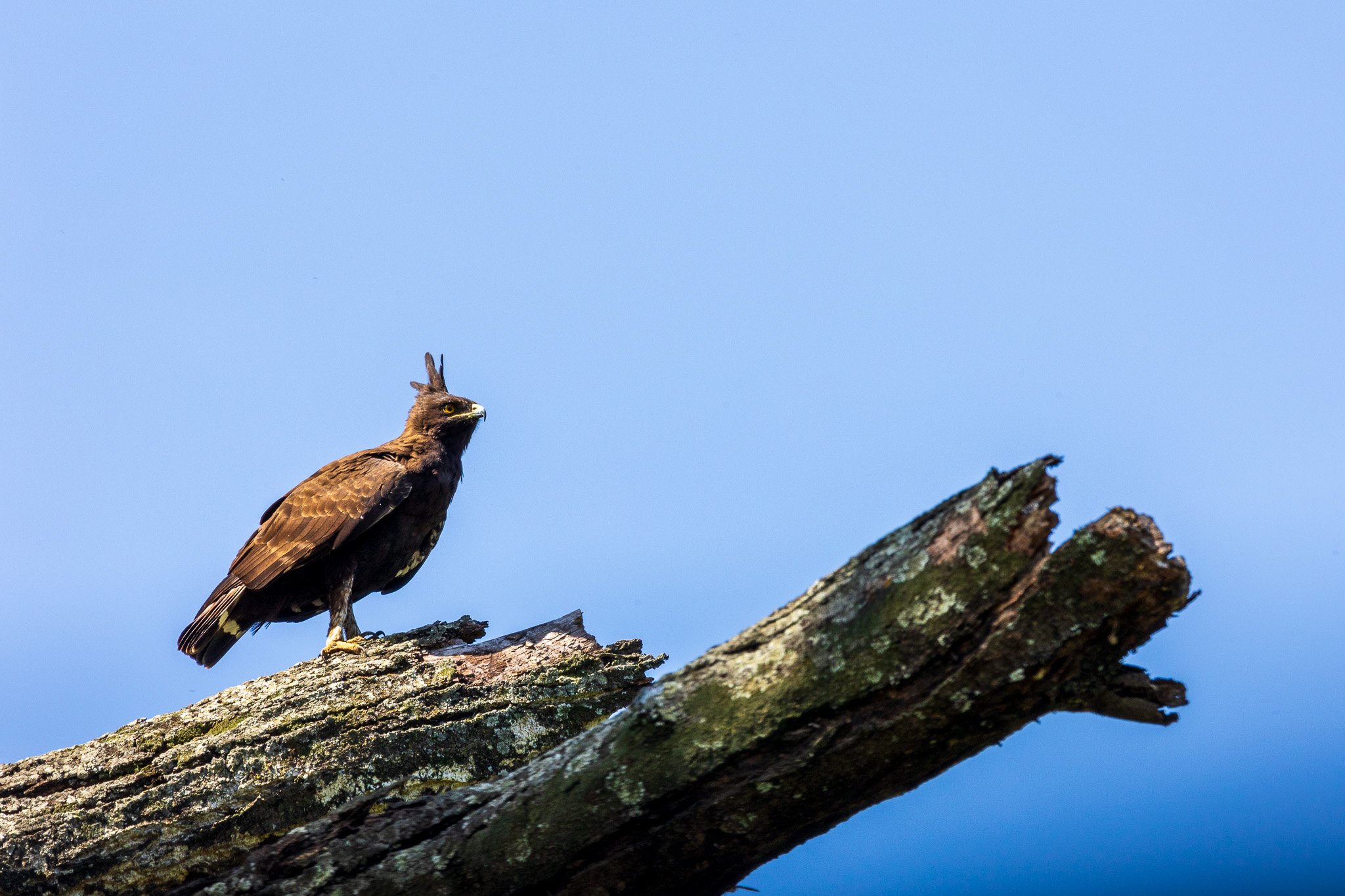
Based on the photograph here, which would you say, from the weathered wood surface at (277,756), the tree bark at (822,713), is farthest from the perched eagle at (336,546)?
the tree bark at (822,713)

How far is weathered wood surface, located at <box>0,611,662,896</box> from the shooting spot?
4418 millimetres

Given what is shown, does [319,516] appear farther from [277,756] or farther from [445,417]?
[277,756]

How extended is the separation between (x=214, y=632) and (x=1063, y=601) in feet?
19.5

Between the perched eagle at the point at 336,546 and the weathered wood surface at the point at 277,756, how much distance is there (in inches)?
53.9

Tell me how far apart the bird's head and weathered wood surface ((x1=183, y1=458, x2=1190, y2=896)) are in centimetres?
526

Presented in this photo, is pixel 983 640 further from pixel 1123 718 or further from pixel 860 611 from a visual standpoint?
pixel 1123 718

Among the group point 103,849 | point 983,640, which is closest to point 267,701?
point 103,849

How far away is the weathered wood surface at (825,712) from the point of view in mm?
2541

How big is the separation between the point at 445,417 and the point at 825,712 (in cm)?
636

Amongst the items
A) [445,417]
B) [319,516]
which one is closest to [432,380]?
[445,417]

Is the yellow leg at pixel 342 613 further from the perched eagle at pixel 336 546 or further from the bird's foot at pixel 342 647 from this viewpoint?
the bird's foot at pixel 342 647

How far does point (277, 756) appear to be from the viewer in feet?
15.1

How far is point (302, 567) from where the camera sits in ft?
23.4

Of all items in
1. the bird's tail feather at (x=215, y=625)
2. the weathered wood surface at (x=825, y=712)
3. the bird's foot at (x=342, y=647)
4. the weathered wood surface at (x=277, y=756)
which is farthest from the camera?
the bird's tail feather at (x=215, y=625)
